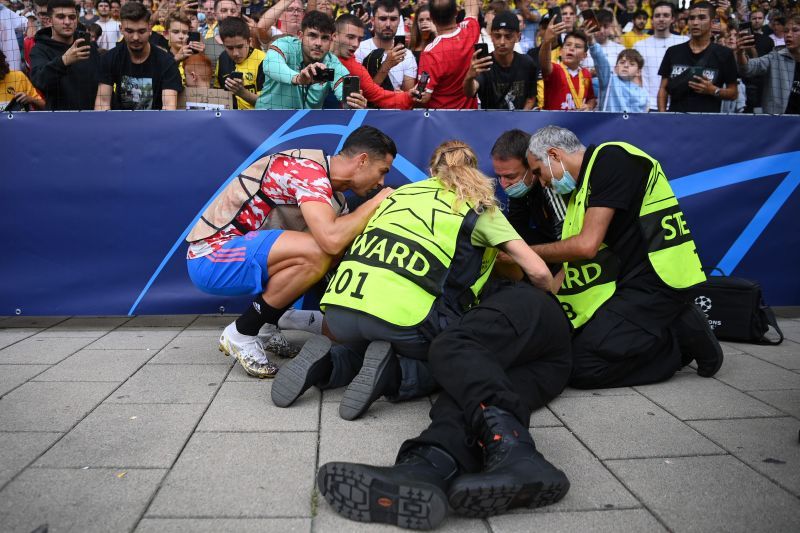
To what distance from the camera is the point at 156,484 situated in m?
2.53

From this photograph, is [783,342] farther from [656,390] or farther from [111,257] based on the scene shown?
[111,257]

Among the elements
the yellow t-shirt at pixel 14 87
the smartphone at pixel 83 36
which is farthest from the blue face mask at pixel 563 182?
the yellow t-shirt at pixel 14 87

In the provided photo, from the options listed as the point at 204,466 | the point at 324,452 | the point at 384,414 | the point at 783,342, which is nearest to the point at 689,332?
the point at 783,342

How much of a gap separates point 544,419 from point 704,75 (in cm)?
405

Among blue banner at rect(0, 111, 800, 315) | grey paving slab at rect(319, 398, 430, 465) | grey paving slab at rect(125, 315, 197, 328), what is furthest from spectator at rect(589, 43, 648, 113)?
grey paving slab at rect(319, 398, 430, 465)

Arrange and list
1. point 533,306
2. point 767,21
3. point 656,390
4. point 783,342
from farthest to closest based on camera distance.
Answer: point 767,21 → point 783,342 → point 656,390 → point 533,306

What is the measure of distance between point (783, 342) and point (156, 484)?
390 cm

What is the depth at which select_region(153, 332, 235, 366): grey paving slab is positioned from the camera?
13.4 ft

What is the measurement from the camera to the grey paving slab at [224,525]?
2.22 metres

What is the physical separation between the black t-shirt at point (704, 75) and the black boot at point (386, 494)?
4.84 metres

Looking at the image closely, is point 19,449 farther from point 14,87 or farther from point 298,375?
point 14,87

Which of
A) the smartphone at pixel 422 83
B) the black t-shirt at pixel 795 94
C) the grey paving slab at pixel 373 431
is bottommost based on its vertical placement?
the grey paving slab at pixel 373 431

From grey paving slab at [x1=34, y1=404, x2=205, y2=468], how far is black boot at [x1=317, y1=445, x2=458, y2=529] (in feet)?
2.53

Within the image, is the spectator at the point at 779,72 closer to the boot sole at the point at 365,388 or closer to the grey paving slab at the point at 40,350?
the boot sole at the point at 365,388
